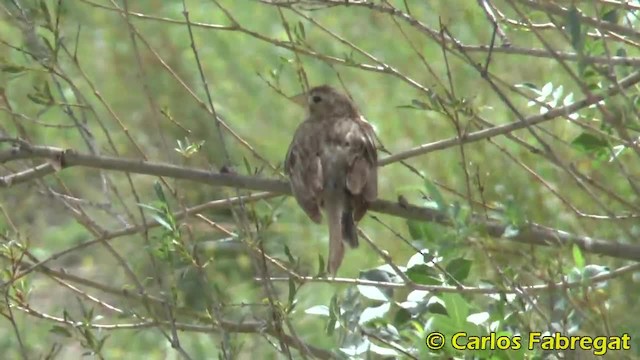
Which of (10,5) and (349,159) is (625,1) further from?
(10,5)

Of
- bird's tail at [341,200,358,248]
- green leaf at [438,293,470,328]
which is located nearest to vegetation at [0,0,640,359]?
green leaf at [438,293,470,328]

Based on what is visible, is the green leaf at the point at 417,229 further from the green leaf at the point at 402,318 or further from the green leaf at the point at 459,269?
the green leaf at the point at 402,318

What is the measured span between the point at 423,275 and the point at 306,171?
1036 millimetres

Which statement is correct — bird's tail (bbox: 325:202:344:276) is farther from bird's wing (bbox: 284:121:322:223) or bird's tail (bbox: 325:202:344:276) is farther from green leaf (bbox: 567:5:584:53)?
green leaf (bbox: 567:5:584:53)

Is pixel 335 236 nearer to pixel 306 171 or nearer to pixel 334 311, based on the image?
pixel 306 171

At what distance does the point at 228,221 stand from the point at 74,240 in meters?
1.36

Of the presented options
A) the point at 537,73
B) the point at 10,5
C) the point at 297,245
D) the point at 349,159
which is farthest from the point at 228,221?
Result: the point at 10,5

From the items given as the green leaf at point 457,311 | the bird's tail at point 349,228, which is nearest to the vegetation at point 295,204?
the green leaf at point 457,311

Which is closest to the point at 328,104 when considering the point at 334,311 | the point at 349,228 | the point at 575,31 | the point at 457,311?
the point at 349,228

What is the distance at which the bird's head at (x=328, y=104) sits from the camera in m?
5.63

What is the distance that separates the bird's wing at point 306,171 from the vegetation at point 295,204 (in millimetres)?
95

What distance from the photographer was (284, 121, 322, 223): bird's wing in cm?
474

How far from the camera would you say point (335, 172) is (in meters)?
5.04

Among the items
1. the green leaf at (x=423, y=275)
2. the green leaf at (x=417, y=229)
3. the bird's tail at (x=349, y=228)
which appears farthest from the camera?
the bird's tail at (x=349, y=228)
